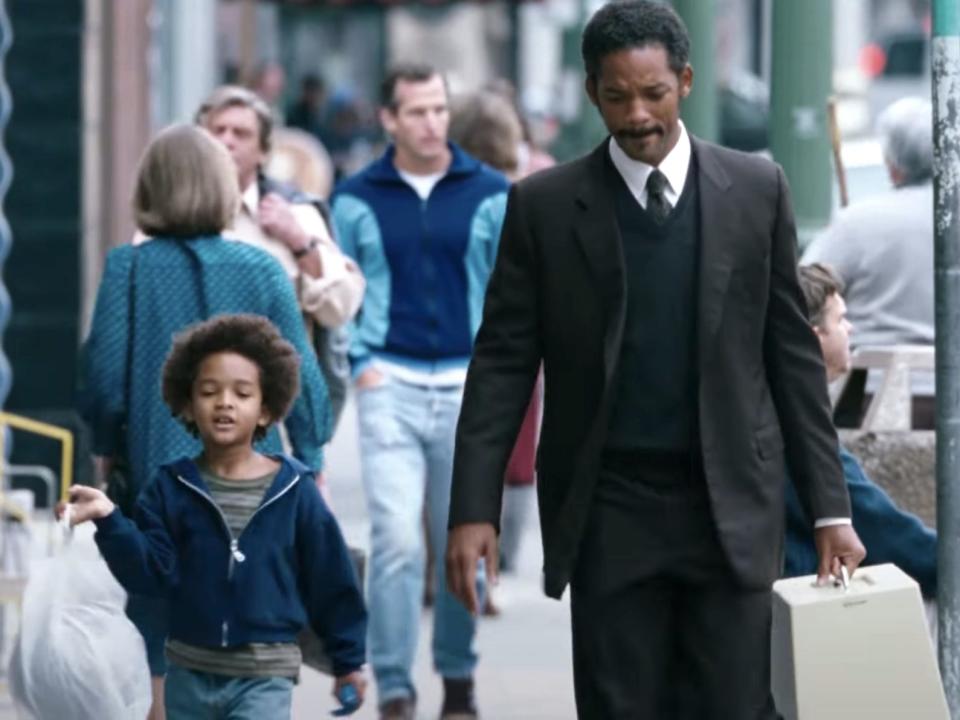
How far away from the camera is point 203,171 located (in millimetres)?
7820

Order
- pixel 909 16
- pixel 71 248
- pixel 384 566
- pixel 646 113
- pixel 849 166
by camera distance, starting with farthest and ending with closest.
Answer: pixel 909 16 → pixel 71 248 → pixel 849 166 → pixel 384 566 → pixel 646 113

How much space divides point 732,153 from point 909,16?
76765 millimetres

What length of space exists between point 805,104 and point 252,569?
4.73m

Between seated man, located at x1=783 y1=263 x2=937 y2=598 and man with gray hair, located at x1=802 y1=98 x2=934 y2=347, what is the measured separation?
1720 mm

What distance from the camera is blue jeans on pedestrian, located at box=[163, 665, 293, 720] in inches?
263

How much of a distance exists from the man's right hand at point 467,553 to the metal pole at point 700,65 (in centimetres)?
587

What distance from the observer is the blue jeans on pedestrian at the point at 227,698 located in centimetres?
669

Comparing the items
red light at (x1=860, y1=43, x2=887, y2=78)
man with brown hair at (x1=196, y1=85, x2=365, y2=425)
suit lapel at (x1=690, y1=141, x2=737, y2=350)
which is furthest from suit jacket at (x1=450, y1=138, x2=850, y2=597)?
red light at (x1=860, y1=43, x2=887, y2=78)

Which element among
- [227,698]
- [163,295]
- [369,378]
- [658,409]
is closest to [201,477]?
[227,698]

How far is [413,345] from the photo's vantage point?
9.77 meters

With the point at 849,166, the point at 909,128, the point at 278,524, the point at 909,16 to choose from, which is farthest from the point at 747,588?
the point at 909,16

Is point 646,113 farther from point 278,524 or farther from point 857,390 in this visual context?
point 857,390

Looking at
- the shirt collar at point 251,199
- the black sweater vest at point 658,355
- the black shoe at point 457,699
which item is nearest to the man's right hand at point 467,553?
the black sweater vest at point 658,355

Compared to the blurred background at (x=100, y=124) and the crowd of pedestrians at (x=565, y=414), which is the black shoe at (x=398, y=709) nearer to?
the crowd of pedestrians at (x=565, y=414)
